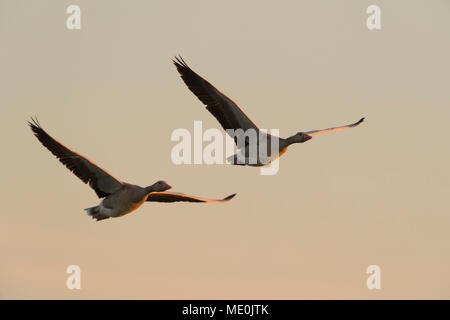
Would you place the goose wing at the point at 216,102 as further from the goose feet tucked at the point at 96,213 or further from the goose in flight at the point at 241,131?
the goose feet tucked at the point at 96,213

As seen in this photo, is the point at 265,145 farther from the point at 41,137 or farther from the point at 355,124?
the point at 41,137

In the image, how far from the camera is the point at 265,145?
65.9 feet

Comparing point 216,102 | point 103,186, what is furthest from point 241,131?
point 103,186

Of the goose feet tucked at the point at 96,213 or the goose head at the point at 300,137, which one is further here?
the goose head at the point at 300,137

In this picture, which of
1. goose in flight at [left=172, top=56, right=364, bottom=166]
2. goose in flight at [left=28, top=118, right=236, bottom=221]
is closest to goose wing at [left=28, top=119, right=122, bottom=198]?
goose in flight at [left=28, top=118, right=236, bottom=221]

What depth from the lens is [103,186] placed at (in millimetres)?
18672

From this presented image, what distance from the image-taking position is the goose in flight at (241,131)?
1973 centimetres

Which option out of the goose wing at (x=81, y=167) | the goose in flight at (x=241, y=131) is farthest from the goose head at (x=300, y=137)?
the goose wing at (x=81, y=167)

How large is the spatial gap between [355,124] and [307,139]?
1.50 meters

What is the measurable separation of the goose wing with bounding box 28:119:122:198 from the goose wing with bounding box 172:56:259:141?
3.03 metres

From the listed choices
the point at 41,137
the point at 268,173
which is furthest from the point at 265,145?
the point at 41,137

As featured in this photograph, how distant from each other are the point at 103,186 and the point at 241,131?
3630 mm

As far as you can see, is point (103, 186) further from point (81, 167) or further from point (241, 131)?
point (241, 131)

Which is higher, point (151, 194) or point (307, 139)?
point (307, 139)
